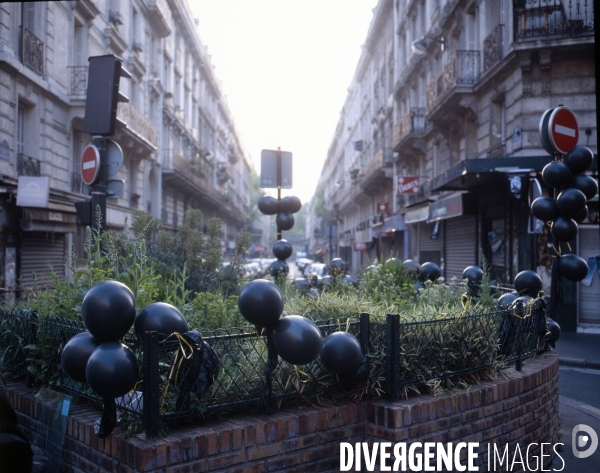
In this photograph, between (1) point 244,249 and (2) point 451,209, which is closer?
(1) point 244,249

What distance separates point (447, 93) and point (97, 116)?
1372 cm

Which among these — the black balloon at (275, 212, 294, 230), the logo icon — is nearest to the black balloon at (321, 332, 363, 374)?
the logo icon

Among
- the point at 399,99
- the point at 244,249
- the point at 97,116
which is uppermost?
the point at 399,99

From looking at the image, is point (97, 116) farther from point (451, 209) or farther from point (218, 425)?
point (451, 209)

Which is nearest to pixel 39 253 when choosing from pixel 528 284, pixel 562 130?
pixel 562 130

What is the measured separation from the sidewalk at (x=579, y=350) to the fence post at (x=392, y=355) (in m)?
7.53

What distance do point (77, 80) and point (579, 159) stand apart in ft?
51.2

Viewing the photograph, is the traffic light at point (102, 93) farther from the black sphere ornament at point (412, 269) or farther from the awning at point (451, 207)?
the awning at point (451, 207)

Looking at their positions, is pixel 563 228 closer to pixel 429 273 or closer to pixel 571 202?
pixel 571 202

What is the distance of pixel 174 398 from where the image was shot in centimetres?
323

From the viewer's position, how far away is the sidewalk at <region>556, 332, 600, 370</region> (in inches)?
388

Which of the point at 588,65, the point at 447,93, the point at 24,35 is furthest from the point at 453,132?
the point at 24,35

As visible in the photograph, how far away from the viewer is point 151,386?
2.95 meters

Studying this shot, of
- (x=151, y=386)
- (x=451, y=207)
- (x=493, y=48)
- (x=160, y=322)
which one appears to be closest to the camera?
(x=151, y=386)
